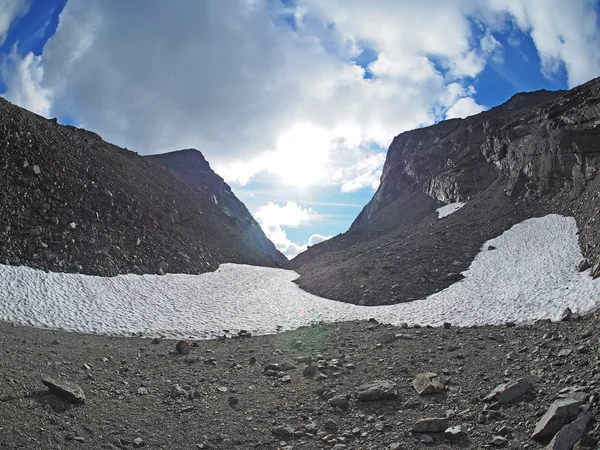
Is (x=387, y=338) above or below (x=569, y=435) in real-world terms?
above

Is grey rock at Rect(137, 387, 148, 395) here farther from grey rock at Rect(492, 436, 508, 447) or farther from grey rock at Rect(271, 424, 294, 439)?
grey rock at Rect(492, 436, 508, 447)

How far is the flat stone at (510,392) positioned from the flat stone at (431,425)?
1.38 m

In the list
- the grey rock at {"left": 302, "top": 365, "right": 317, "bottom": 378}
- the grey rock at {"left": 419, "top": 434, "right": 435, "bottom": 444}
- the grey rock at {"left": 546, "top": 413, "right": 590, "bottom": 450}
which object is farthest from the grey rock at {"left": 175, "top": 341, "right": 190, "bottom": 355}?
the grey rock at {"left": 546, "top": 413, "right": 590, "bottom": 450}

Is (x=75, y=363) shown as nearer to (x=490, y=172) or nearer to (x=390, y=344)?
(x=390, y=344)

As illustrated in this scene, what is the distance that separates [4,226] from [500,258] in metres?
31.9

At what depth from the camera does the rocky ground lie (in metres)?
7.12

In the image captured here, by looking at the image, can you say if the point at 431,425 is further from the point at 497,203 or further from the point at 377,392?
the point at 497,203

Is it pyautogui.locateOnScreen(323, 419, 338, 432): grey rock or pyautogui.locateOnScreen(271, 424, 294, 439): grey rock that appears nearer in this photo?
pyautogui.locateOnScreen(271, 424, 294, 439): grey rock

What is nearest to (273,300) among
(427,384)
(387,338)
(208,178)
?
(387,338)

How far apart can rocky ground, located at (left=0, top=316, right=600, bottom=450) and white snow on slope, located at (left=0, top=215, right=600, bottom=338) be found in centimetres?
313

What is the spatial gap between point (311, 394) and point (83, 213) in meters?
24.7

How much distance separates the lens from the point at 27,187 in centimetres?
2525

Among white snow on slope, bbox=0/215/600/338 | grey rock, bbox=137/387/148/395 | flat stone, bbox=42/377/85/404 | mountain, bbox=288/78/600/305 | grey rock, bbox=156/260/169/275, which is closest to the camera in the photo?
flat stone, bbox=42/377/85/404

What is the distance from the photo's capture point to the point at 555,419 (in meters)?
6.66
